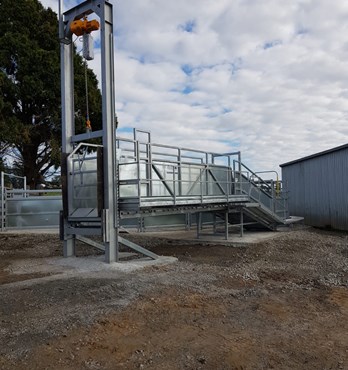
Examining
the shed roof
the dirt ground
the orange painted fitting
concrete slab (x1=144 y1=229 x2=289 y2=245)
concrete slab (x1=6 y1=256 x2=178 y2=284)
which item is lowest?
the dirt ground

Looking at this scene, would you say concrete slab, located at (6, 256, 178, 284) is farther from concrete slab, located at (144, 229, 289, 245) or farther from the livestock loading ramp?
concrete slab, located at (144, 229, 289, 245)

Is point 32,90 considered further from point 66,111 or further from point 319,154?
point 319,154

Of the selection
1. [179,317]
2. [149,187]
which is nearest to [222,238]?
[149,187]

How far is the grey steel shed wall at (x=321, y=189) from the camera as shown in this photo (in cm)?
1831

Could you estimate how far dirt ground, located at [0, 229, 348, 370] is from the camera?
4.40 m

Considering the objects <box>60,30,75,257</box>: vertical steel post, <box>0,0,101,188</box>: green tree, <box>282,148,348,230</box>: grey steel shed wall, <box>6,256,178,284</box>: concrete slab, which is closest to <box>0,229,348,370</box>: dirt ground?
<box>6,256,178,284</box>: concrete slab

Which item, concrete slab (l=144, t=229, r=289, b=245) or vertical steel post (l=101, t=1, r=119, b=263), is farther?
concrete slab (l=144, t=229, r=289, b=245)

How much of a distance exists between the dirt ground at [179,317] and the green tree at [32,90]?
44.7 ft

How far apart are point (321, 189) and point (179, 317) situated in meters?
15.7

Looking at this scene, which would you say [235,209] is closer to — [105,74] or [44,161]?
[105,74]

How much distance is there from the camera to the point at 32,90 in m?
21.8

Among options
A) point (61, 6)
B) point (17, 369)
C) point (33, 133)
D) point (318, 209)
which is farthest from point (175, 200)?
point (33, 133)

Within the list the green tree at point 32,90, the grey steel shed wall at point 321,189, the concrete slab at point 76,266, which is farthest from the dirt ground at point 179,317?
the green tree at point 32,90

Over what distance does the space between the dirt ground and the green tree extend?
13.6m
